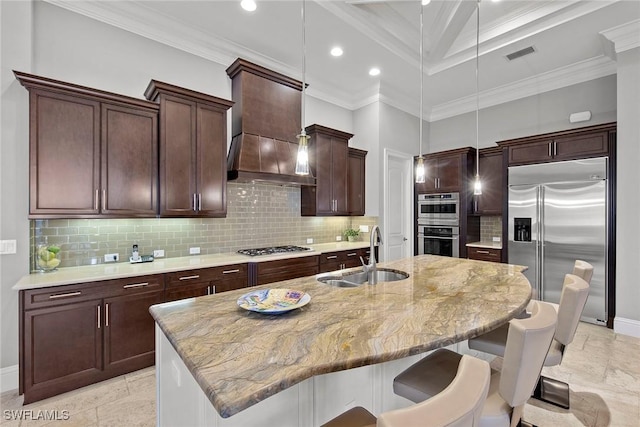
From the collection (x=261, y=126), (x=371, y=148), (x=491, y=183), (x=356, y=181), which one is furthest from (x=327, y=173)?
(x=491, y=183)

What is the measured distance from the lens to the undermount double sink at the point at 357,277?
2.29 meters

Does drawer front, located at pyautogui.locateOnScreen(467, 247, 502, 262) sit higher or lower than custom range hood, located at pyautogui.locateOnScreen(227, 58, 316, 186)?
lower

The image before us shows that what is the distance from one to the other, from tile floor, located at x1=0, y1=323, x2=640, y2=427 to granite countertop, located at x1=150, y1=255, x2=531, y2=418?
995 mm

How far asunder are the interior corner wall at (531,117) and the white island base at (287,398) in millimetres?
4643

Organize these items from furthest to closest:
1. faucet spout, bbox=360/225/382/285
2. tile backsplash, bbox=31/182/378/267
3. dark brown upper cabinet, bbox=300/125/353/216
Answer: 1. dark brown upper cabinet, bbox=300/125/353/216
2. tile backsplash, bbox=31/182/378/267
3. faucet spout, bbox=360/225/382/285

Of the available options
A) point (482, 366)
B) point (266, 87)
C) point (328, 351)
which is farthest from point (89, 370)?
point (266, 87)

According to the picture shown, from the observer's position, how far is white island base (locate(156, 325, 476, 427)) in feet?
3.83

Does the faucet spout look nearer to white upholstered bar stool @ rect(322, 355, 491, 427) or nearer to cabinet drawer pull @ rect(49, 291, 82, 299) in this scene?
white upholstered bar stool @ rect(322, 355, 491, 427)

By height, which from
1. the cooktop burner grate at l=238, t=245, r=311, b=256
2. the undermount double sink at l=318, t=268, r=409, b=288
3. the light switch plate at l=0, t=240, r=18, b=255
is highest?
the light switch plate at l=0, t=240, r=18, b=255

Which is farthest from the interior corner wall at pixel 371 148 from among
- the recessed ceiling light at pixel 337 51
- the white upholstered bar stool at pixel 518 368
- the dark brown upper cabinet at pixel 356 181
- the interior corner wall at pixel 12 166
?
the interior corner wall at pixel 12 166

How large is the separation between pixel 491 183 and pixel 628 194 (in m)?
1.72

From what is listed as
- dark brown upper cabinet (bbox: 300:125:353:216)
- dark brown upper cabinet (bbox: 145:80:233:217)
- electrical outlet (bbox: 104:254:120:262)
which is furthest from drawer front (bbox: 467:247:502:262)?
electrical outlet (bbox: 104:254:120:262)

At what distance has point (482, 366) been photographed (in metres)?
0.82

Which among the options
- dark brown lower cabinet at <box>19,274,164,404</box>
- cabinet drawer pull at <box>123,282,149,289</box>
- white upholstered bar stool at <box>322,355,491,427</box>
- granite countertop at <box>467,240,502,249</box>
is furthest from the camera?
granite countertop at <box>467,240,502,249</box>
